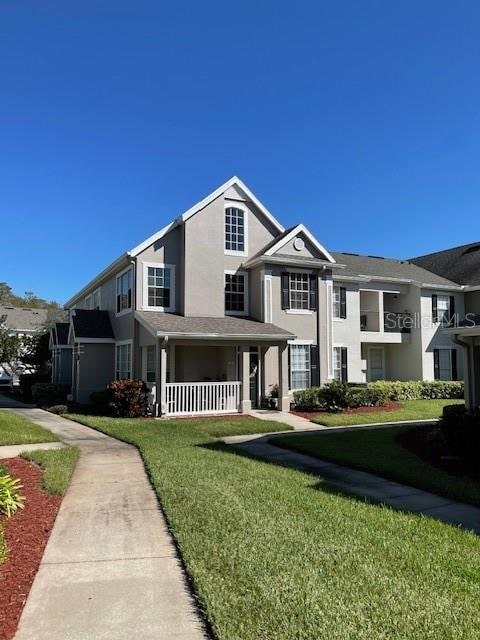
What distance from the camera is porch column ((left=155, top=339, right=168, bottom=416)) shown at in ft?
60.5

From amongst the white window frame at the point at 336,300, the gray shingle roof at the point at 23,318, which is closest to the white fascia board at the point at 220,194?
the white window frame at the point at 336,300

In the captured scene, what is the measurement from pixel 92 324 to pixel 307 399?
34.9 ft

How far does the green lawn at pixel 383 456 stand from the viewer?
26.6 ft

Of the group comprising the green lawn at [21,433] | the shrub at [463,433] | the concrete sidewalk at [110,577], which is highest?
the shrub at [463,433]

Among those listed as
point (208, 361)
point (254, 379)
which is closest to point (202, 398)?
point (208, 361)

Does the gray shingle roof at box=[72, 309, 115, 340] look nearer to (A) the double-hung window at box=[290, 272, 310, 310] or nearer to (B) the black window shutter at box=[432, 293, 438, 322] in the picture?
(A) the double-hung window at box=[290, 272, 310, 310]

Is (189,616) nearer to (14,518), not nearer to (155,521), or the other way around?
(155,521)

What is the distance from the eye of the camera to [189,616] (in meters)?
4.01

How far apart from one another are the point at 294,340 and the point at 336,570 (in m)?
17.5

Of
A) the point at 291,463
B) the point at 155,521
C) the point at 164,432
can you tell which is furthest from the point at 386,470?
the point at 164,432

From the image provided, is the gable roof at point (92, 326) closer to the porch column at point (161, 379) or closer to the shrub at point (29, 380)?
the porch column at point (161, 379)

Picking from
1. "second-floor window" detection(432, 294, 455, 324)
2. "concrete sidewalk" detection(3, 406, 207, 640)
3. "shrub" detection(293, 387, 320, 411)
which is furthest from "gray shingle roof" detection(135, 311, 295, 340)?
"second-floor window" detection(432, 294, 455, 324)

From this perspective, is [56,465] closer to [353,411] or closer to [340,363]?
[353,411]

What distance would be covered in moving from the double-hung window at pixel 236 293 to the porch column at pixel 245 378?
3063mm
